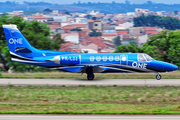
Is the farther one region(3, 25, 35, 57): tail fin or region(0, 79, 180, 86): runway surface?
region(3, 25, 35, 57): tail fin

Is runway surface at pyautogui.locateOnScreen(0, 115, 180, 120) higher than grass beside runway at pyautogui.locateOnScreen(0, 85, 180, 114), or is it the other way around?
runway surface at pyautogui.locateOnScreen(0, 115, 180, 120)

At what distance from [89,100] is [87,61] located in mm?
7935

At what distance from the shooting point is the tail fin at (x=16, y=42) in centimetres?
2655

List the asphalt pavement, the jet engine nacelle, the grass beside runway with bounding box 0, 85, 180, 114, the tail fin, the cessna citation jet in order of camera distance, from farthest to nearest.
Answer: the tail fin, the jet engine nacelle, the cessna citation jet, the asphalt pavement, the grass beside runway with bounding box 0, 85, 180, 114

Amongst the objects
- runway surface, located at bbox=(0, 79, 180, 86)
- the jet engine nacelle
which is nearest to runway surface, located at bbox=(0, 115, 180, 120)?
runway surface, located at bbox=(0, 79, 180, 86)

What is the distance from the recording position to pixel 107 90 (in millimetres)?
21484

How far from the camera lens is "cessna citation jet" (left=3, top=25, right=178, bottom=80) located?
1035 inches

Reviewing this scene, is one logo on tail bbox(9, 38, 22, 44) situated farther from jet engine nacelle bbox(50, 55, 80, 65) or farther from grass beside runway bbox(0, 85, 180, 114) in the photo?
grass beside runway bbox(0, 85, 180, 114)

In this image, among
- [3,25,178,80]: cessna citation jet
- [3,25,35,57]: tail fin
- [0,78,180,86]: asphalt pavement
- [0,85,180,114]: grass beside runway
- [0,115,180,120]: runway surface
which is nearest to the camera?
[0,115,180,120]: runway surface

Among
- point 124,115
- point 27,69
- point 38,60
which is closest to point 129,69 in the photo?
point 38,60

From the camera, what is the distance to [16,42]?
1048 inches

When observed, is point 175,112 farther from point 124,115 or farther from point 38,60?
point 38,60

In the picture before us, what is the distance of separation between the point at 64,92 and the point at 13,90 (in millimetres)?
3739

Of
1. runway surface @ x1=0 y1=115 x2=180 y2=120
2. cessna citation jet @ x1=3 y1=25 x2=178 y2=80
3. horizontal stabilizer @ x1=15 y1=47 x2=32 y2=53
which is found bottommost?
runway surface @ x1=0 y1=115 x2=180 y2=120
